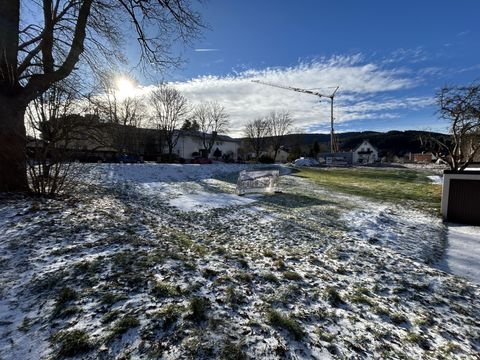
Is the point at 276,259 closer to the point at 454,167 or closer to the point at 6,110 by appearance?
the point at 6,110

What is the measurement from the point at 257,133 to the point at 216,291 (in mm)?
56723

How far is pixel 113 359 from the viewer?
2203mm

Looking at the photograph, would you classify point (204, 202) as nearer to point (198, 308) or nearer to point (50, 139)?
point (50, 139)

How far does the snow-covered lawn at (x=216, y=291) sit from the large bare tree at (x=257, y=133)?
5308 centimetres

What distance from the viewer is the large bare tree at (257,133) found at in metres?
58.7

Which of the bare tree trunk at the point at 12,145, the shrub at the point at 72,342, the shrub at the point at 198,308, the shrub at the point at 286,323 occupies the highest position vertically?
the bare tree trunk at the point at 12,145

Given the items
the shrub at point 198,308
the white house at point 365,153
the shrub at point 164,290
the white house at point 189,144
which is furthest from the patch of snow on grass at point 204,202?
the white house at point 365,153

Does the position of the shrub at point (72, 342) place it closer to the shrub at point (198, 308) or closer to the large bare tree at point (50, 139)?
the shrub at point (198, 308)

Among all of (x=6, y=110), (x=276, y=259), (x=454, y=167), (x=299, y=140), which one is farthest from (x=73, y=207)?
(x=299, y=140)

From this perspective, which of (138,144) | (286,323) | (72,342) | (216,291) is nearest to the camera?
(72,342)

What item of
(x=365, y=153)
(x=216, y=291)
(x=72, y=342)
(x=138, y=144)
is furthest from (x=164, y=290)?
(x=365, y=153)

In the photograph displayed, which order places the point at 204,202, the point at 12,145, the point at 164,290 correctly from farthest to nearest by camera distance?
1. the point at 204,202
2. the point at 12,145
3. the point at 164,290

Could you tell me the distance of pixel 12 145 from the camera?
6.85 meters

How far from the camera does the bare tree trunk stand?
671 cm
